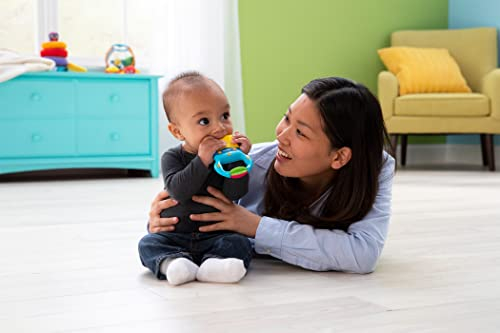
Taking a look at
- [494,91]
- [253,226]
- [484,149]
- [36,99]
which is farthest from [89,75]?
[484,149]

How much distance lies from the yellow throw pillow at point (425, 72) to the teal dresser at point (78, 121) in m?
1.74

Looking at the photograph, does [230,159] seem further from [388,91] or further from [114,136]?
[388,91]

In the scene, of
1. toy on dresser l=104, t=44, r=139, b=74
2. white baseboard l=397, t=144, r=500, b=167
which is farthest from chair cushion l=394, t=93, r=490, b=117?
toy on dresser l=104, t=44, r=139, b=74

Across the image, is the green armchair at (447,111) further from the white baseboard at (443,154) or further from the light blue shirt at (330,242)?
the light blue shirt at (330,242)

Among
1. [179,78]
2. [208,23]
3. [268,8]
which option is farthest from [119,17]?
[179,78]

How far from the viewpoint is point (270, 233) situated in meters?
1.33

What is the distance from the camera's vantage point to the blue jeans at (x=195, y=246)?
1.27m

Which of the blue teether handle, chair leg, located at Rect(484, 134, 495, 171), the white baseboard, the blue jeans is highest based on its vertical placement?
the blue teether handle

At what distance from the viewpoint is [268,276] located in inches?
50.9

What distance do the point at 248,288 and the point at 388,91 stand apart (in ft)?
11.1

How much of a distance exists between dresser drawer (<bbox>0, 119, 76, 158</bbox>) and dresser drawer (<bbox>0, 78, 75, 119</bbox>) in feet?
0.13

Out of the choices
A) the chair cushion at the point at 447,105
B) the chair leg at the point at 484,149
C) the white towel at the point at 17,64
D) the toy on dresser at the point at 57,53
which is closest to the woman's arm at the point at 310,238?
the white towel at the point at 17,64

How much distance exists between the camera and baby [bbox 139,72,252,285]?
3.99ft

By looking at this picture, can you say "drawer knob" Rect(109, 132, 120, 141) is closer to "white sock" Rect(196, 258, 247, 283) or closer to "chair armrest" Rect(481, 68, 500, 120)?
"chair armrest" Rect(481, 68, 500, 120)
